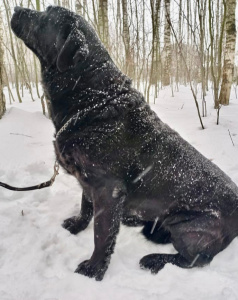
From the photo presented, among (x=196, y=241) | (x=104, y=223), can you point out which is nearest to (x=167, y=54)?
(x=196, y=241)

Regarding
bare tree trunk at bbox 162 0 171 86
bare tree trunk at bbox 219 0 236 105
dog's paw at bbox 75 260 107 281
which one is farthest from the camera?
bare tree trunk at bbox 162 0 171 86

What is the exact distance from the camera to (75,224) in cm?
234

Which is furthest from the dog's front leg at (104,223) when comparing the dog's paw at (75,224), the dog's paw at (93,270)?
the dog's paw at (75,224)

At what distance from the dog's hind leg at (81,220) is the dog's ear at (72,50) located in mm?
1151

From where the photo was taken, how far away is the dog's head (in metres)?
1.86

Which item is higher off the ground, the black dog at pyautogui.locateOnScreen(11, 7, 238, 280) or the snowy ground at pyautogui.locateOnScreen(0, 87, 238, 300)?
the black dog at pyautogui.locateOnScreen(11, 7, 238, 280)

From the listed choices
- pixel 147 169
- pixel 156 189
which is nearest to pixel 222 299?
pixel 156 189

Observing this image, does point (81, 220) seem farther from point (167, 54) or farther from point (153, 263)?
point (167, 54)

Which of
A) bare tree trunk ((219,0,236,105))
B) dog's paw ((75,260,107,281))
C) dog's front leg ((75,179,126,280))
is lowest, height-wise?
dog's paw ((75,260,107,281))

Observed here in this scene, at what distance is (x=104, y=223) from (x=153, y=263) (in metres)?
0.52

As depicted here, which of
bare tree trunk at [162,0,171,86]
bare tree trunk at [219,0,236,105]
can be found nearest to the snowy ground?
bare tree trunk at [219,0,236,105]

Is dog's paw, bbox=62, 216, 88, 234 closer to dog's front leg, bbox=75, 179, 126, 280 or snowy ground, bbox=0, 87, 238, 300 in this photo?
snowy ground, bbox=0, 87, 238, 300

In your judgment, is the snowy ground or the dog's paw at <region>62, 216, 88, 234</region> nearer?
the snowy ground

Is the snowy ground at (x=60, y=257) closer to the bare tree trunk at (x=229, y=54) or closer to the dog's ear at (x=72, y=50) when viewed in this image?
the dog's ear at (x=72, y=50)
